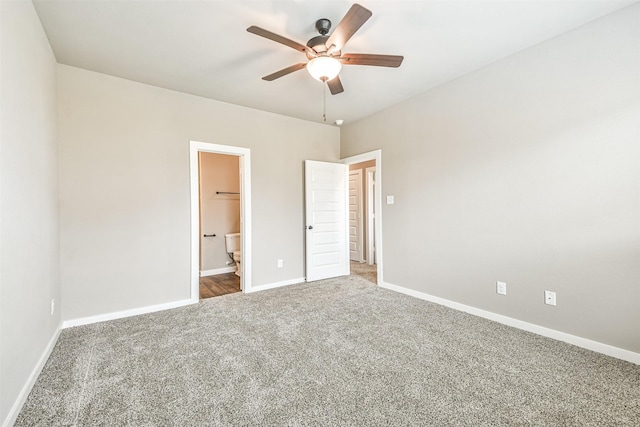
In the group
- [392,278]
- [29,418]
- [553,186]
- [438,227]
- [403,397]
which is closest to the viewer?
[29,418]

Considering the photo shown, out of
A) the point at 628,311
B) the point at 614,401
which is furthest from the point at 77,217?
the point at 628,311

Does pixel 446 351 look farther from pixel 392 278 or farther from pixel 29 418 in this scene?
pixel 29 418

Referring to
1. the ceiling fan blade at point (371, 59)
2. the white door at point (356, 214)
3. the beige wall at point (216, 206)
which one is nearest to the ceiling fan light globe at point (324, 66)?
the ceiling fan blade at point (371, 59)

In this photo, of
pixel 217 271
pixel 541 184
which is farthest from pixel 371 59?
pixel 217 271

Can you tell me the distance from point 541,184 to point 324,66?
2197 millimetres

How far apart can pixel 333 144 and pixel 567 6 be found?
10.8ft

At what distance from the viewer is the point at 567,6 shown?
6.78 feet

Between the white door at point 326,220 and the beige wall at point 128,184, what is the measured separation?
0.86 meters

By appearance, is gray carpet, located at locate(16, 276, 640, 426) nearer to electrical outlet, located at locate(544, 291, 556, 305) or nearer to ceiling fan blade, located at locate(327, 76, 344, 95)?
electrical outlet, located at locate(544, 291, 556, 305)

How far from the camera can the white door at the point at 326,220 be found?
174 inches

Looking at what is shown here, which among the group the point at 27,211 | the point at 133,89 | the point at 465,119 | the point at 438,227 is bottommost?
the point at 438,227

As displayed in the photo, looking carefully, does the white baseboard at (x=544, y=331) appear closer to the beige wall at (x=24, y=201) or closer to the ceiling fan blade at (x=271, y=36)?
the ceiling fan blade at (x=271, y=36)

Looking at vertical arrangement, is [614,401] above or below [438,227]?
below

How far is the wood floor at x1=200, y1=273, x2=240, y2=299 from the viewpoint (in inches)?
157
